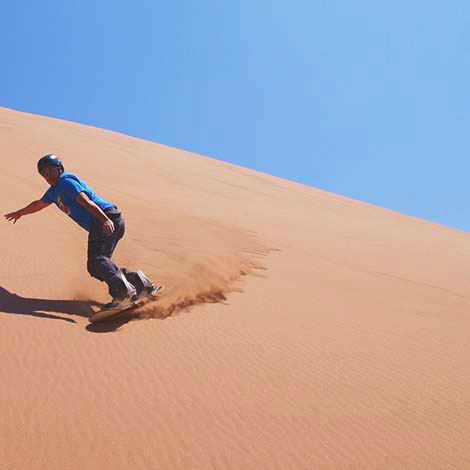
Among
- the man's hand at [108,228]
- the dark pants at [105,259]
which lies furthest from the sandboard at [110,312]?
the man's hand at [108,228]

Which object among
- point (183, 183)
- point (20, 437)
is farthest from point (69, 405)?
point (183, 183)

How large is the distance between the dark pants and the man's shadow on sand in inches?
12.1

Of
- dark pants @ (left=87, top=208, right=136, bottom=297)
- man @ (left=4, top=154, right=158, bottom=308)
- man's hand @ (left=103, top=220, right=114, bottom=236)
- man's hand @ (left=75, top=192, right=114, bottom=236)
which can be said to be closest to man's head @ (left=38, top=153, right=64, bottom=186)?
man @ (left=4, top=154, right=158, bottom=308)

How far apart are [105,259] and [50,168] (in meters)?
0.86

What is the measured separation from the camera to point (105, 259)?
339cm

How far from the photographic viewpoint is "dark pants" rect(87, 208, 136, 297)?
3316 mm

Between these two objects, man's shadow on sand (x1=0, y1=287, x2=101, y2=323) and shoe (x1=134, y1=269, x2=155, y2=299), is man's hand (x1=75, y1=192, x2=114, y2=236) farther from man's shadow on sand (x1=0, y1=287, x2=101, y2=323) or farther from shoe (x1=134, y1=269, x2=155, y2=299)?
man's shadow on sand (x1=0, y1=287, x2=101, y2=323)

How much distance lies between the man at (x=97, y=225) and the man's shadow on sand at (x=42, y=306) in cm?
31

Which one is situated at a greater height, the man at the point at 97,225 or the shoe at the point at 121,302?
the man at the point at 97,225

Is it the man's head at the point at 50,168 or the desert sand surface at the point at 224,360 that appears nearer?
the desert sand surface at the point at 224,360

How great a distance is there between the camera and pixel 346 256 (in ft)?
24.3

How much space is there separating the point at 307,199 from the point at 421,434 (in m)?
15.3

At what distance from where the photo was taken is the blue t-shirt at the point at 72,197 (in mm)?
3324

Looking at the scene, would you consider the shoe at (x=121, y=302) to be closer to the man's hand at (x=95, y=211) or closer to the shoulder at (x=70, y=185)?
the man's hand at (x=95, y=211)
